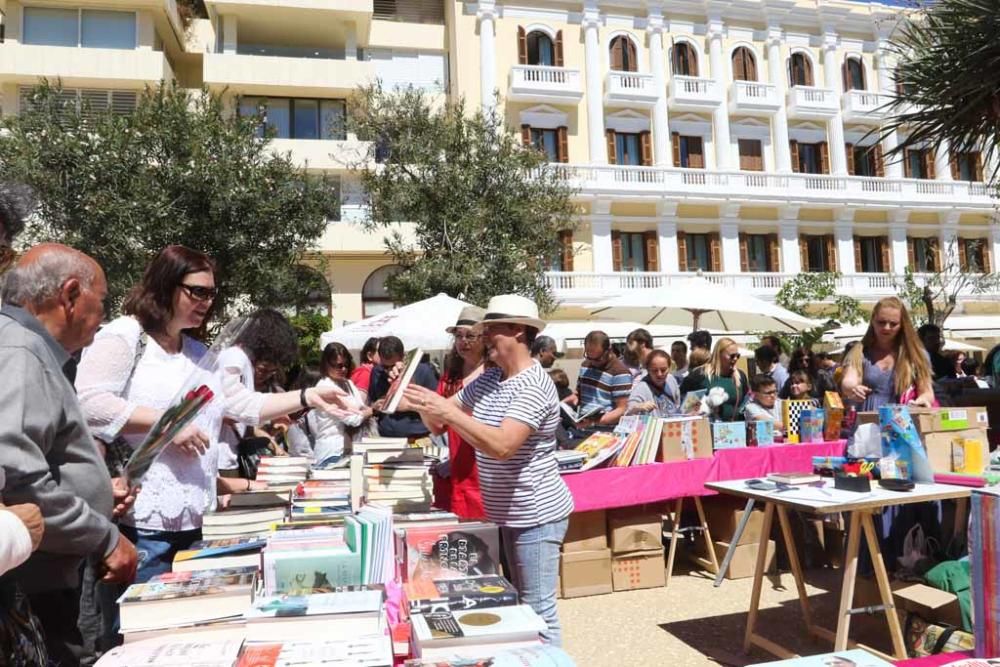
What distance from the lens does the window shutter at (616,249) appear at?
78.0ft

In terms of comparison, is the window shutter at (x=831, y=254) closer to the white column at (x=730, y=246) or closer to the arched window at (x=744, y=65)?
the white column at (x=730, y=246)

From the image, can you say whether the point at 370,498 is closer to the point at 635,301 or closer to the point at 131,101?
the point at 635,301

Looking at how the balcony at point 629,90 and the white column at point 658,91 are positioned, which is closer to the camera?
the balcony at point 629,90

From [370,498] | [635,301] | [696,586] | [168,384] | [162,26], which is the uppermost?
[162,26]

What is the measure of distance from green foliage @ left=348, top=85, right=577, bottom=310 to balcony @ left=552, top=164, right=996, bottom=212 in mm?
6834

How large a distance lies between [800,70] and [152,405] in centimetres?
2844

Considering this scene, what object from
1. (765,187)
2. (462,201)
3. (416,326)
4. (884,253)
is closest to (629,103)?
(765,187)

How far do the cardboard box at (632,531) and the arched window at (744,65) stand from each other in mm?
23384

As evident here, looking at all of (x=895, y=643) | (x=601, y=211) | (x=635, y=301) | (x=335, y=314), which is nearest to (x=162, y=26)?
(x=335, y=314)

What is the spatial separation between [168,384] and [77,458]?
0.86 m

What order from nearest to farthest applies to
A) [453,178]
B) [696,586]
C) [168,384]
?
[168,384] < [696,586] < [453,178]

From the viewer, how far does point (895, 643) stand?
391cm

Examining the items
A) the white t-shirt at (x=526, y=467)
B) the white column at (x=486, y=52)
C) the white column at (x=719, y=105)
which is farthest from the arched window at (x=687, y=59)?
the white t-shirt at (x=526, y=467)

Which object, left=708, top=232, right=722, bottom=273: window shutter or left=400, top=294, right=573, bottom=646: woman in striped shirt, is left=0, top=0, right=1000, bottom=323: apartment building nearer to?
left=708, top=232, right=722, bottom=273: window shutter
